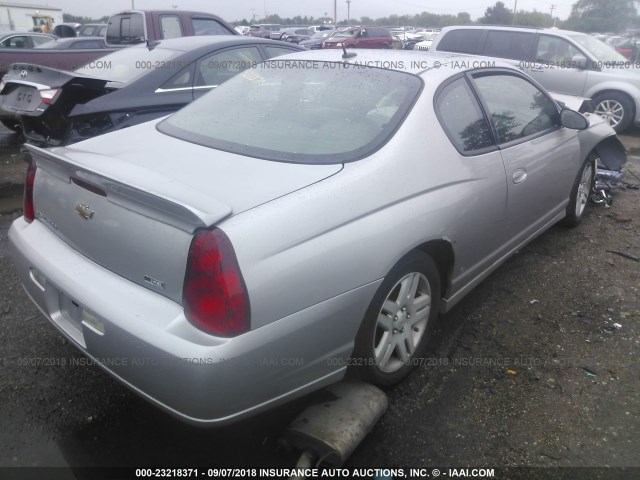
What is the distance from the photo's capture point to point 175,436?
7.70 ft

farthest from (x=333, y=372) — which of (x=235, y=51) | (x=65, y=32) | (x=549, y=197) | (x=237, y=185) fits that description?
(x=65, y=32)

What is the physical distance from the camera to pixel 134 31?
802 centimetres

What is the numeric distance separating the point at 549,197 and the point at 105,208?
302cm

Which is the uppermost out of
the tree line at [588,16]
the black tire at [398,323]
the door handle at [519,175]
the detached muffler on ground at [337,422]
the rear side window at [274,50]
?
the rear side window at [274,50]

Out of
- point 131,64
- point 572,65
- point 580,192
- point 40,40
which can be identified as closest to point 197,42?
point 131,64

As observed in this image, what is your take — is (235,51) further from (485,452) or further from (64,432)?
(485,452)

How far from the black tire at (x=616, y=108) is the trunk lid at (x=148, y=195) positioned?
8.30 m

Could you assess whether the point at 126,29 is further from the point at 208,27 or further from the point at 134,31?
the point at 208,27

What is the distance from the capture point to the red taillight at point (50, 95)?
4895mm

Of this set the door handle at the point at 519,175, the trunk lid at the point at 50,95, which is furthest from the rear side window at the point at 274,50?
the door handle at the point at 519,175

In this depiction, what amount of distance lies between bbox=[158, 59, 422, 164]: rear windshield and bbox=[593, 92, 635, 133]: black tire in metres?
7.36

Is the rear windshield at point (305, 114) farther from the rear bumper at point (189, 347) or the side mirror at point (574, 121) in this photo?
the side mirror at point (574, 121)

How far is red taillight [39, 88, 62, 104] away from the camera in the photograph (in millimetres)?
4895

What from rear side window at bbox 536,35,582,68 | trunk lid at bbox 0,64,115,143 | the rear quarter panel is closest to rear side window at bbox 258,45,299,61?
trunk lid at bbox 0,64,115,143
